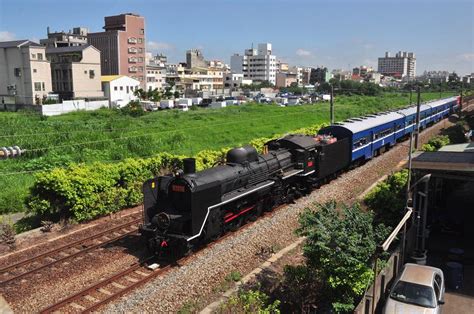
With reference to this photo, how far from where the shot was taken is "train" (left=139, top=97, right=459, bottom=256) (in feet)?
43.0

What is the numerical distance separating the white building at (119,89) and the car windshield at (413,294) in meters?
64.8

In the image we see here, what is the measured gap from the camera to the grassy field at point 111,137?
2469 cm

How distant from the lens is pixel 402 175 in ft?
56.6

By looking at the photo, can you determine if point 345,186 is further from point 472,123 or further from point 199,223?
point 472,123

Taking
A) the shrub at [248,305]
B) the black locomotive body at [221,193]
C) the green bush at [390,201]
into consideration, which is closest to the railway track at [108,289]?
the black locomotive body at [221,193]

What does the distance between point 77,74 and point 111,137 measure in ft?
136

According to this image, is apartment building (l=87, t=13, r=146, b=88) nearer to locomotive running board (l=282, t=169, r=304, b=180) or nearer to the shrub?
locomotive running board (l=282, t=169, r=304, b=180)

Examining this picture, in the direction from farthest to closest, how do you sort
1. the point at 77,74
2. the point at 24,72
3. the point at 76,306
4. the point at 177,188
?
the point at 77,74 < the point at 24,72 < the point at 177,188 < the point at 76,306

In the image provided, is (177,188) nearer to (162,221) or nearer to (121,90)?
(162,221)

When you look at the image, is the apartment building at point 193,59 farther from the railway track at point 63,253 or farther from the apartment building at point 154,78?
the railway track at point 63,253

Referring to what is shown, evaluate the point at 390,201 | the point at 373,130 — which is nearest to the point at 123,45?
the point at 373,130

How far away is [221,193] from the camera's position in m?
14.2

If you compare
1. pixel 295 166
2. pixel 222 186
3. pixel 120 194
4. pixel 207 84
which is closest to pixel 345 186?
pixel 295 166

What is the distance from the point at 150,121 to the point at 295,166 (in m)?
30.1
